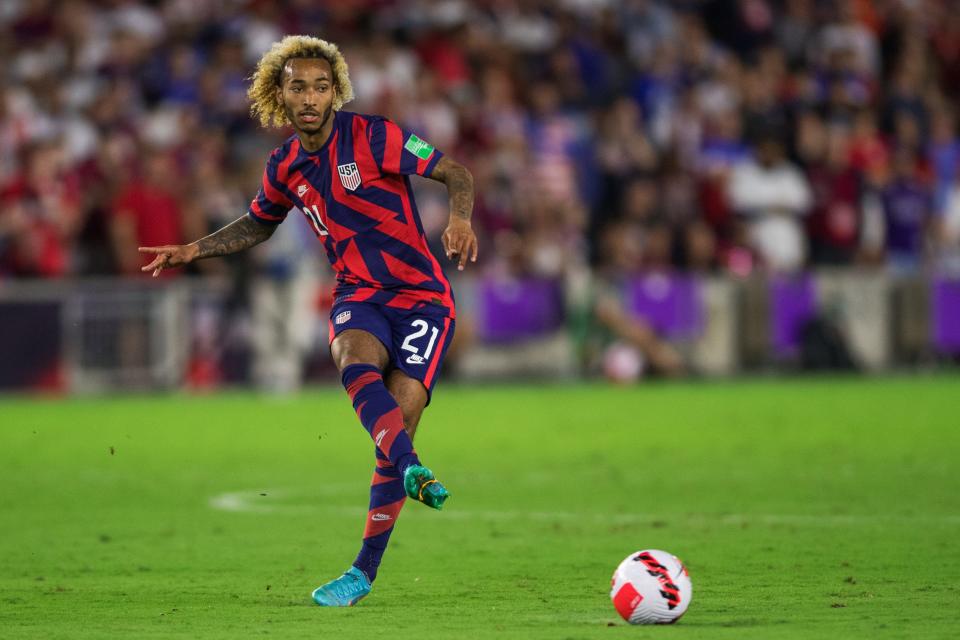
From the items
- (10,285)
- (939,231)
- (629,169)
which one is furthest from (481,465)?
(939,231)

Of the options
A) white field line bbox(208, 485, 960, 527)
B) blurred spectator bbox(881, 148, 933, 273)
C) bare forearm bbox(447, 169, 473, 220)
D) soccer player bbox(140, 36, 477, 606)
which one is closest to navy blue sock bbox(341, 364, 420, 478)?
soccer player bbox(140, 36, 477, 606)

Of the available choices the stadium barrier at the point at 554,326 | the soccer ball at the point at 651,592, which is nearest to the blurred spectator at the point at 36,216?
the stadium barrier at the point at 554,326

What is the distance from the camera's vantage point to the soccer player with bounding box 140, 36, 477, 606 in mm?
7199

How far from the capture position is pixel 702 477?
1166 centimetres

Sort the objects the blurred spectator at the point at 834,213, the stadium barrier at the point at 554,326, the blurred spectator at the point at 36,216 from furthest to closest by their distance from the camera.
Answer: the blurred spectator at the point at 834,213 < the stadium barrier at the point at 554,326 < the blurred spectator at the point at 36,216

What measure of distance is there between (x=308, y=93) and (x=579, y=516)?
3522 mm

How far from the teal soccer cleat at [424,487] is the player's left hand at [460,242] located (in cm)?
85

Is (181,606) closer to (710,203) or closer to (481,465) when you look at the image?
(481,465)

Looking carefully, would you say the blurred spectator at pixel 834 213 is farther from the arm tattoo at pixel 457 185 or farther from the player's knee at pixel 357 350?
the player's knee at pixel 357 350

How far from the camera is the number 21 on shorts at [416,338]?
7.32 meters

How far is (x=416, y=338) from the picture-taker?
7344mm

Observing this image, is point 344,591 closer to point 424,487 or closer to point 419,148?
point 424,487

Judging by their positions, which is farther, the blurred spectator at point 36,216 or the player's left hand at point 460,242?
the blurred spectator at point 36,216

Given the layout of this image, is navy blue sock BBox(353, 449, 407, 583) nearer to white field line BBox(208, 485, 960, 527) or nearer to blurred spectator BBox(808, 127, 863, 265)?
white field line BBox(208, 485, 960, 527)
